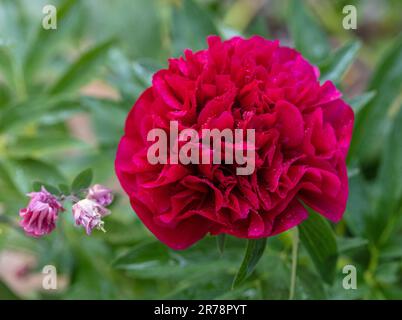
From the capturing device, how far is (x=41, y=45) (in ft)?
3.96

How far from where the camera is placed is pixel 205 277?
947 mm

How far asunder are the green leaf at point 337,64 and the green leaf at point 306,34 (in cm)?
12

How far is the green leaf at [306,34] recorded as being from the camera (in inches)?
→ 42.6

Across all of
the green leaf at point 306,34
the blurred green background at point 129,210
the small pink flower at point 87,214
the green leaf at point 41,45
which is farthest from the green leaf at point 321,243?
the green leaf at point 41,45

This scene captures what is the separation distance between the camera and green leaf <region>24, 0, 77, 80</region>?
1203 mm

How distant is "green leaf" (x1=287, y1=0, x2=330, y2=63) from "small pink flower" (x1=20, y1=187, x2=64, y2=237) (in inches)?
21.5

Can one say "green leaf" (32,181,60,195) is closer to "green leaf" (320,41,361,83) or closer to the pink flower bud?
the pink flower bud

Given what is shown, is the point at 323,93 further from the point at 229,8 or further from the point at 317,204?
the point at 229,8

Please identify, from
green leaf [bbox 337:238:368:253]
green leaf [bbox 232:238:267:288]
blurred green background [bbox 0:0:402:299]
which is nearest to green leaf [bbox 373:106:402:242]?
blurred green background [bbox 0:0:402:299]

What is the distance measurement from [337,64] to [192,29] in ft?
0.83

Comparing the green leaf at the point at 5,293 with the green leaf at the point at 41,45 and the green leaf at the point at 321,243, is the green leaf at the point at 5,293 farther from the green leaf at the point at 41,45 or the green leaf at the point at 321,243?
the green leaf at the point at 321,243

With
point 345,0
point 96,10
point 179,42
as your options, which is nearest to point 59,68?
point 96,10

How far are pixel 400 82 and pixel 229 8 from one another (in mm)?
1079

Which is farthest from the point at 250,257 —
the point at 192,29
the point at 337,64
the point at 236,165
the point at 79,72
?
the point at 79,72
